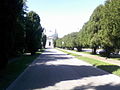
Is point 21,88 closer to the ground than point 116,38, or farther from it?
closer to the ground

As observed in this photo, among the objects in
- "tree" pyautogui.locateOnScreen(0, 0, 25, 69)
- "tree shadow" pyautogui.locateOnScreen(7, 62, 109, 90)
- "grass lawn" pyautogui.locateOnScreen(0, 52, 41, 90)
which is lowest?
"tree shadow" pyautogui.locateOnScreen(7, 62, 109, 90)

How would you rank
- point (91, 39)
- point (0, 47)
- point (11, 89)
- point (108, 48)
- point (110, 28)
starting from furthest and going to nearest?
point (91, 39)
point (108, 48)
point (110, 28)
point (0, 47)
point (11, 89)

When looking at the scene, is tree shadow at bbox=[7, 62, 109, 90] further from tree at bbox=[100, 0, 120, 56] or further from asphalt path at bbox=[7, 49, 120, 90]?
tree at bbox=[100, 0, 120, 56]

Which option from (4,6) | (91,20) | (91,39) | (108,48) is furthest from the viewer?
(91,20)

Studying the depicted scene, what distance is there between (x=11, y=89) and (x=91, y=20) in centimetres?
3923

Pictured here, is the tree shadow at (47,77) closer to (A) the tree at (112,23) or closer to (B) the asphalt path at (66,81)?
(B) the asphalt path at (66,81)

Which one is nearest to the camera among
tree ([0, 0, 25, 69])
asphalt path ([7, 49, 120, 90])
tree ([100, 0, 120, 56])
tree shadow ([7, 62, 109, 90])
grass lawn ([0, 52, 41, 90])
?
asphalt path ([7, 49, 120, 90])

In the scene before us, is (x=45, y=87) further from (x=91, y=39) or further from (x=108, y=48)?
(x=91, y=39)

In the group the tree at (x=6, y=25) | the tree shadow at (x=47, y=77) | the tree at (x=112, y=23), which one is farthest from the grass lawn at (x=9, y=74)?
the tree at (x=112, y=23)

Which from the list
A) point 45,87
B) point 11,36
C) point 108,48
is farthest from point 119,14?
point 45,87

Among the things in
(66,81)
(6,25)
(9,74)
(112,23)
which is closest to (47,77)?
(66,81)

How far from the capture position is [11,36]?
53.0 ft

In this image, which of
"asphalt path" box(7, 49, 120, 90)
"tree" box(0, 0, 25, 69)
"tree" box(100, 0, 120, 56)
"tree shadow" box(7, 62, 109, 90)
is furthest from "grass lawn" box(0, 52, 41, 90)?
"tree" box(100, 0, 120, 56)

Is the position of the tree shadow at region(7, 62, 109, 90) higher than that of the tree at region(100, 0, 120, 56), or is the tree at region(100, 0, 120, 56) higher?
the tree at region(100, 0, 120, 56)
